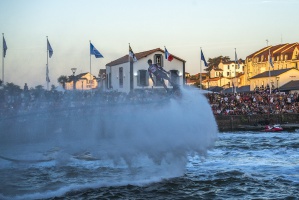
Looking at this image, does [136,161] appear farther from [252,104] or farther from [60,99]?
[252,104]

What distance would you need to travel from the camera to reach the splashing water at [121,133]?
20.5m

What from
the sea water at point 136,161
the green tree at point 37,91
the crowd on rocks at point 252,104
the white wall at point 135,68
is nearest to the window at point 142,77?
Result: the white wall at point 135,68

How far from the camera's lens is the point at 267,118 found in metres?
74.1

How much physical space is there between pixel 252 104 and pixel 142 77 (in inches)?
796

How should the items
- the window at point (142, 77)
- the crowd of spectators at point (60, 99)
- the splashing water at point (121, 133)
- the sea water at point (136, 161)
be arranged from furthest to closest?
1. the window at point (142, 77)
2. the sea water at point (136, 161)
3. the splashing water at point (121, 133)
4. the crowd of spectators at point (60, 99)

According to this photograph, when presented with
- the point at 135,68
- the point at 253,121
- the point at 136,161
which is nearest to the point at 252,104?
the point at 253,121

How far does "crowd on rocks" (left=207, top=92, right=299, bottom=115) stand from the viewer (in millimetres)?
72500

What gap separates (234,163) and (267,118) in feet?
141

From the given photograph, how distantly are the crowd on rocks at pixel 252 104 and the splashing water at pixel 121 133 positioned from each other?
49619 mm

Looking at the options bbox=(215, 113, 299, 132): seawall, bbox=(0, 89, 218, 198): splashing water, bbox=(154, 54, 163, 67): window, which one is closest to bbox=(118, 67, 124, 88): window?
bbox=(154, 54, 163, 67): window

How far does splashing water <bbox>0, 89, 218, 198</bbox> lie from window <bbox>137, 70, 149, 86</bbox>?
58.7 m

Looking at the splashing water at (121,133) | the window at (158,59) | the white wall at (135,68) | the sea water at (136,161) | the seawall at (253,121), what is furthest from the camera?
the window at (158,59)

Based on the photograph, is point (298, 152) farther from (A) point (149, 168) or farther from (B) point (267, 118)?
(B) point (267, 118)

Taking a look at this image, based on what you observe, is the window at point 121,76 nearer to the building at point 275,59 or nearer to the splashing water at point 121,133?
the splashing water at point 121,133
